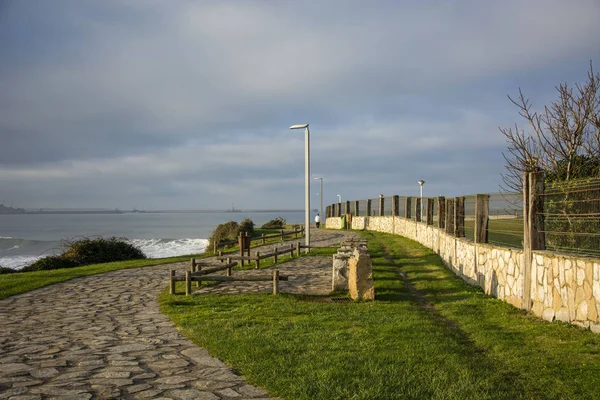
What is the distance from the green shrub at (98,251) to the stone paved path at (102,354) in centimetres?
1343

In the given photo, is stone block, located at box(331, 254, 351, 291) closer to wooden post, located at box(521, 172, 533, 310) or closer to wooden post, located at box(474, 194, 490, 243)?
wooden post, located at box(474, 194, 490, 243)

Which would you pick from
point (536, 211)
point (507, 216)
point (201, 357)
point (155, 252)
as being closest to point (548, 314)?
point (536, 211)

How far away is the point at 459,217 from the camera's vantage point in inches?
583

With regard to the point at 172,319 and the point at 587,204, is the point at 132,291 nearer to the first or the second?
the point at 172,319

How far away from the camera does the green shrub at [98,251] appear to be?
24977 millimetres

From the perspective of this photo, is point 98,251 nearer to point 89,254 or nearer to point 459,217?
point 89,254

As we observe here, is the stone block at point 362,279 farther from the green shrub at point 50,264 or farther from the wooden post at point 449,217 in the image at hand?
the green shrub at point 50,264

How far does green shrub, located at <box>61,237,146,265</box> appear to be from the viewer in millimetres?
24977

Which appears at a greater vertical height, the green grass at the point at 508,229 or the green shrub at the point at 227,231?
the green grass at the point at 508,229

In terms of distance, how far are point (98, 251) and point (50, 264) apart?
120 inches

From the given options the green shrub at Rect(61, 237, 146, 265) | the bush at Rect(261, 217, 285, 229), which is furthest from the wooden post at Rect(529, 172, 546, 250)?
the bush at Rect(261, 217, 285, 229)

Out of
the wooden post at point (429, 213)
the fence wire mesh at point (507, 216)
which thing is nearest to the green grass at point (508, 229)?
the fence wire mesh at point (507, 216)

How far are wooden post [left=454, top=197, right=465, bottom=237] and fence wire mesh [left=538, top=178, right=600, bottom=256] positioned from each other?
12.2ft

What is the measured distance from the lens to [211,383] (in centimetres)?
526
